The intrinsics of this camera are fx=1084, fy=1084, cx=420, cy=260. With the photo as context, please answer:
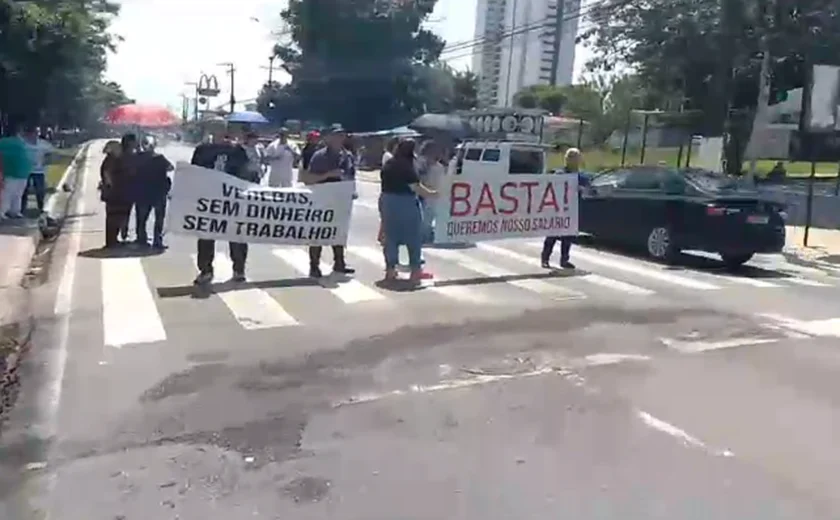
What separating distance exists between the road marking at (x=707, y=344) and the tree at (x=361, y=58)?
60.5 metres

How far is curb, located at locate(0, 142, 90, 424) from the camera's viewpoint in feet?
25.4

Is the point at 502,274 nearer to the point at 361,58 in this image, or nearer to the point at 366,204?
the point at 366,204

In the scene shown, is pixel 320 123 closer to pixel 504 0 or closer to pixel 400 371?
pixel 504 0

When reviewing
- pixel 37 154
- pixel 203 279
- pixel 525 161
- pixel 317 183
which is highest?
pixel 525 161

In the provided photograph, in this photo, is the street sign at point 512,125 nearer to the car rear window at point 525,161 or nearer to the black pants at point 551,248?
the car rear window at point 525,161

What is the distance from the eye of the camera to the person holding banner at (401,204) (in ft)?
40.2

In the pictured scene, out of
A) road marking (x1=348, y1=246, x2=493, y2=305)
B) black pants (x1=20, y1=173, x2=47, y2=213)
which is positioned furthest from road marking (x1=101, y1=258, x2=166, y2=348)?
black pants (x1=20, y1=173, x2=47, y2=213)

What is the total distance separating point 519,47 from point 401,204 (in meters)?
71.8

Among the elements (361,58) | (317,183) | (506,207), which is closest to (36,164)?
(317,183)

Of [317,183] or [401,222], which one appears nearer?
[401,222]

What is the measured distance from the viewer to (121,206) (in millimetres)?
15125

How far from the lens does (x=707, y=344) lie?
940 cm

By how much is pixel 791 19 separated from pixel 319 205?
18399 millimetres

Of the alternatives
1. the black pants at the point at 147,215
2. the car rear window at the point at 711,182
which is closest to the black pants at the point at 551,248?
the car rear window at the point at 711,182
